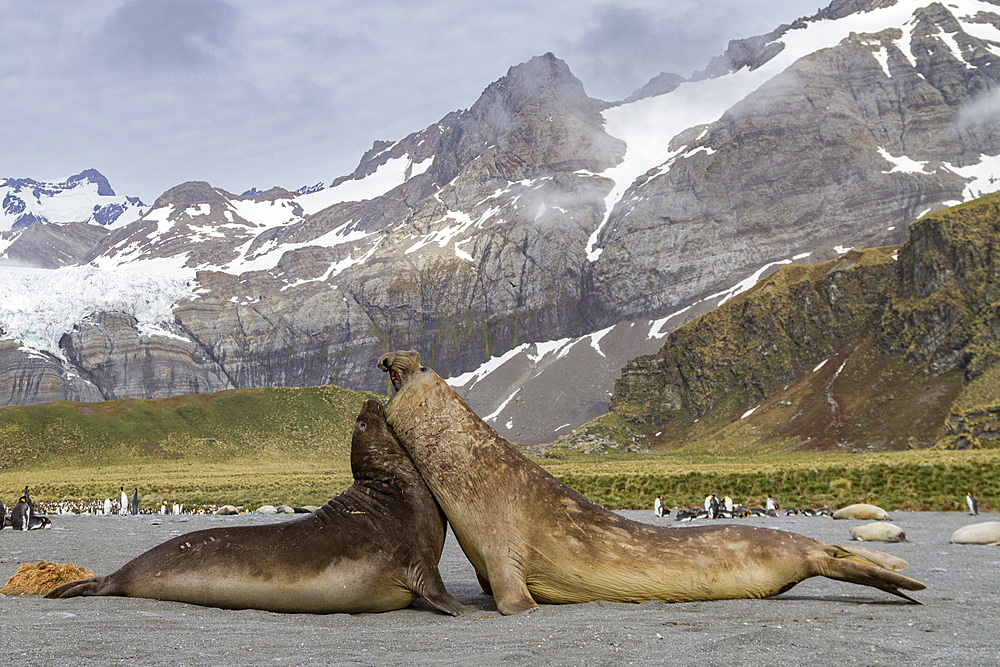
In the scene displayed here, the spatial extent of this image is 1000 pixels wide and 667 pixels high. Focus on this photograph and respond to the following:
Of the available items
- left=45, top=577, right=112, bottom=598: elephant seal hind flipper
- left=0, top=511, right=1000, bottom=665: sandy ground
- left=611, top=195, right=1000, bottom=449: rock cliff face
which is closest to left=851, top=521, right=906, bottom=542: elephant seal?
left=0, top=511, right=1000, bottom=665: sandy ground

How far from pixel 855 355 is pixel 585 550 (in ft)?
416

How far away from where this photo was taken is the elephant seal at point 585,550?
8.17 m

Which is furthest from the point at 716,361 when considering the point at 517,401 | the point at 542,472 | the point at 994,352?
the point at 542,472

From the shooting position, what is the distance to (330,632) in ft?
23.9

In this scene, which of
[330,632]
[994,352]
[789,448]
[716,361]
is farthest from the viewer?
[716,361]

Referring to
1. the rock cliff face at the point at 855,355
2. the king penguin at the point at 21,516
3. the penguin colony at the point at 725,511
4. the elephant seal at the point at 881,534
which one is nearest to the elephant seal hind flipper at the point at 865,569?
the elephant seal at the point at 881,534

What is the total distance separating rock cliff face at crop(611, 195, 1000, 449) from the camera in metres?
97.1

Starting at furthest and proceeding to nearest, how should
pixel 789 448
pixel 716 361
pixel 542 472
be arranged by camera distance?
pixel 716 361, pixel 789 448, pixel 542 472

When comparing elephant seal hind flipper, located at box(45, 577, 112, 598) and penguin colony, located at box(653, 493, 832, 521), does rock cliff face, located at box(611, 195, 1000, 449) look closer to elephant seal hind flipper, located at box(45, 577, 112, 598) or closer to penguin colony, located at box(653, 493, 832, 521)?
penguin colony, located at box(653, 493, 832, 521)

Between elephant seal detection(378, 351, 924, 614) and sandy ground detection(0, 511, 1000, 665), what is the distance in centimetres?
24

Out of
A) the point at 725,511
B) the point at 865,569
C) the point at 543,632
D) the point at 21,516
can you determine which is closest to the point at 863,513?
the point at 725,511

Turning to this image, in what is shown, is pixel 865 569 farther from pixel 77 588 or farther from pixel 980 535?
pixel 980 535

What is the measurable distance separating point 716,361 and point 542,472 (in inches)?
5552

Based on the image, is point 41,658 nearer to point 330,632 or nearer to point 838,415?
point 330,632
